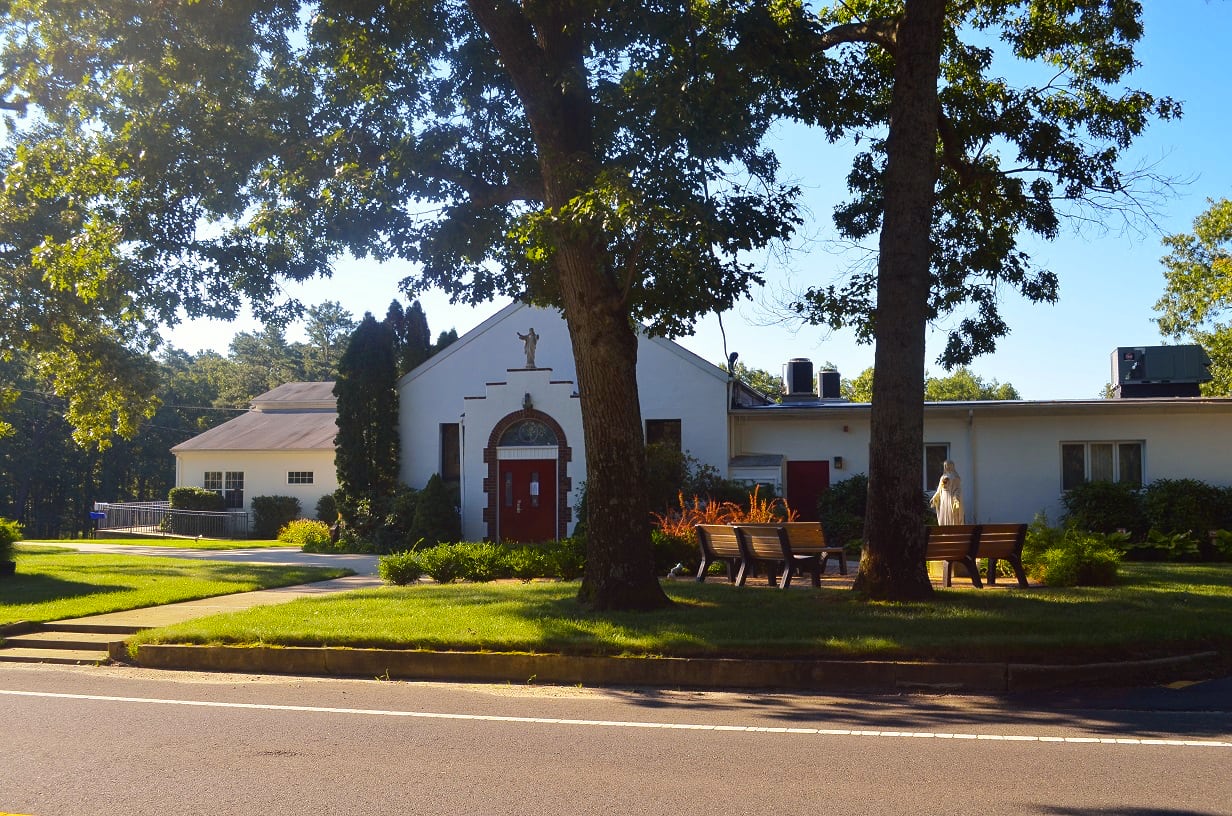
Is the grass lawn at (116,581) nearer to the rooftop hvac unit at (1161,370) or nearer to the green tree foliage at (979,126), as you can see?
the green tree foliage at (979,126)

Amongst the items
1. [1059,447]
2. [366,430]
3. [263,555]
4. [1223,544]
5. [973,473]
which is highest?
[366,430]

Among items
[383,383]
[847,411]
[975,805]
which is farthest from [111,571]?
[975,805]

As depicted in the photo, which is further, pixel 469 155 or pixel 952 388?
pixel 952 388

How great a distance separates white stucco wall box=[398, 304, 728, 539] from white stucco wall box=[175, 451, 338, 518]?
303 inches

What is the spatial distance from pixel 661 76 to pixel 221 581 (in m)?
11.4

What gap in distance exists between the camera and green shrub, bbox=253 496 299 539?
3709 centimetres

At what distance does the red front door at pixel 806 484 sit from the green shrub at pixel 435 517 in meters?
8.63

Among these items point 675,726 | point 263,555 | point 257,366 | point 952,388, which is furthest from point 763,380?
point 675,726

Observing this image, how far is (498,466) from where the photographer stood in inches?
1104

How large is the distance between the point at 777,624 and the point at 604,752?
13.6 ft

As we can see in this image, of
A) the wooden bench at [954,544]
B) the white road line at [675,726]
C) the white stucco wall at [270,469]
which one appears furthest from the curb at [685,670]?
the white stucco wall at [270,469]

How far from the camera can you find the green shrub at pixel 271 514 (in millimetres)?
37094

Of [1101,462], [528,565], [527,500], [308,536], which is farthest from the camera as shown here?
[308,536]

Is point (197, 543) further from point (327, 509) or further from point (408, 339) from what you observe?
point (408, 339)
